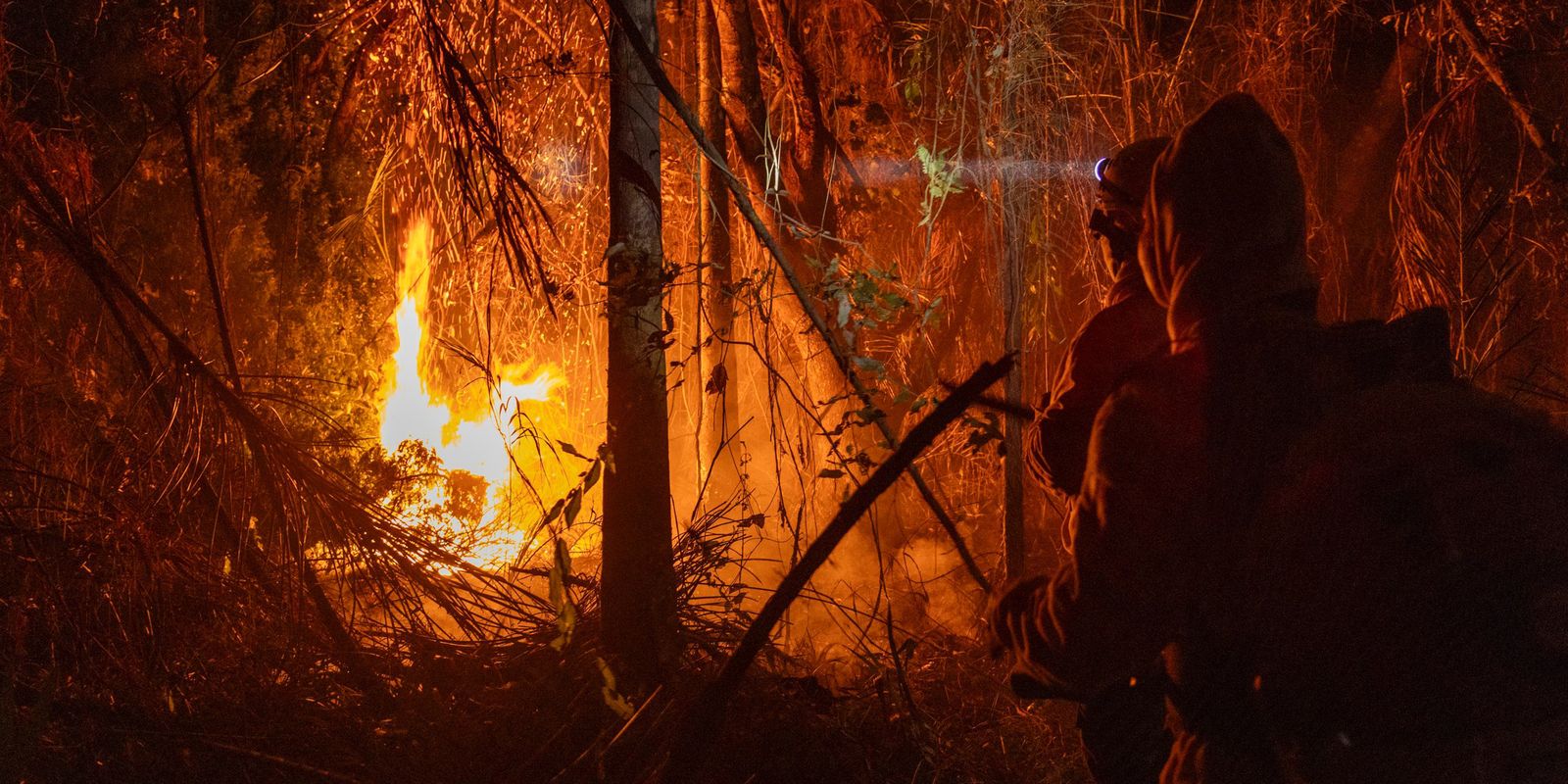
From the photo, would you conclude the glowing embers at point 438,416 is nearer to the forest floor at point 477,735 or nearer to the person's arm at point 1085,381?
the forest floor at point 477,735

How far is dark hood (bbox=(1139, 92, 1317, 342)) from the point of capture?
174 cm

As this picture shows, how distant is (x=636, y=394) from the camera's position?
3.53 meters

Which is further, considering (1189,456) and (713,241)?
(713,241)

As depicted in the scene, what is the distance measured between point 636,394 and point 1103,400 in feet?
6.21

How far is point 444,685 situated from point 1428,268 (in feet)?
16.2

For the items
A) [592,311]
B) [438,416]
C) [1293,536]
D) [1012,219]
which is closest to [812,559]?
[1293,536]

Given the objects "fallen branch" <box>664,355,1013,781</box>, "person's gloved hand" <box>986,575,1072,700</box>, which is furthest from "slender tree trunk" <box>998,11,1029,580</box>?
"fallen branch" <box>664,355,1013,781</box>

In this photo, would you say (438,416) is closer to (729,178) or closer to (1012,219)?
(1012,219)

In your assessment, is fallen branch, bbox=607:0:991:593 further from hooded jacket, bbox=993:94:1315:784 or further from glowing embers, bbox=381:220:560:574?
glowing embers, bbox=381:220:560:574

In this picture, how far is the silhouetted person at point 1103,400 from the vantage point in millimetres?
2082

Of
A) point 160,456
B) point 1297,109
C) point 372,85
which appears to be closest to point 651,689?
point 160,456

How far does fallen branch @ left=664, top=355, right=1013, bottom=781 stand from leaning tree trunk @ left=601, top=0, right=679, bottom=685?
1.93 meters

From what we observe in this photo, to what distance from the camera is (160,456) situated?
12.7 ft

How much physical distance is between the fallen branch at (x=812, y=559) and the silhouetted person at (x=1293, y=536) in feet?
1.56
